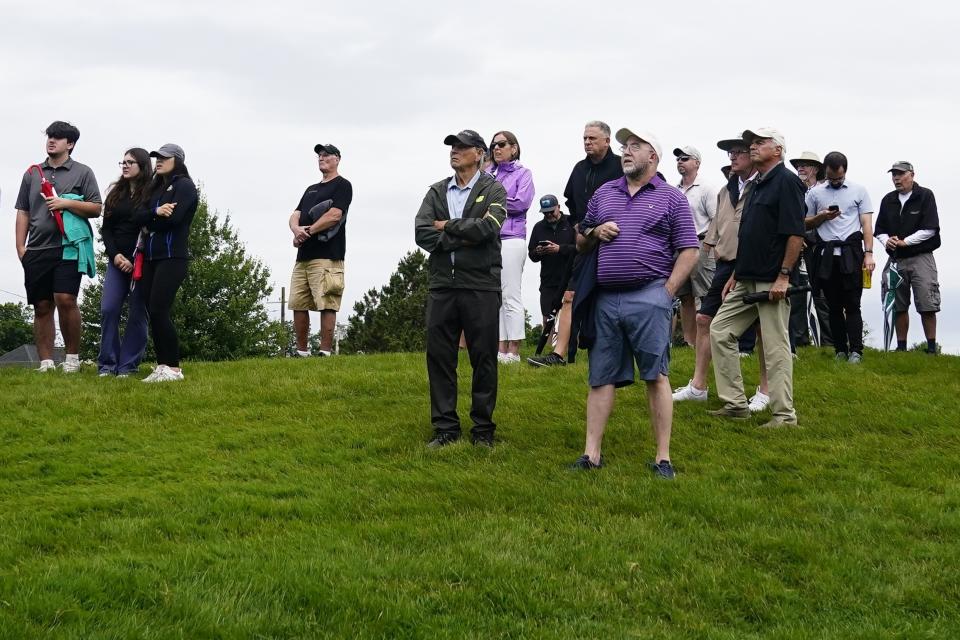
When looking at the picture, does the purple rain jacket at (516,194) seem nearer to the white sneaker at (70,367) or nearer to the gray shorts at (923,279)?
the white sneaker at (70,367)

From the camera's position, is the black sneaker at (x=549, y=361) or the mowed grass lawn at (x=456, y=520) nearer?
the mowed grass lawn at (x=456, y=520)

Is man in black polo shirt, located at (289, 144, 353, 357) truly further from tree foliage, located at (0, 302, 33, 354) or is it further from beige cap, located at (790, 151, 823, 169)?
tree foliage, located at (0, 302, 33, 354)

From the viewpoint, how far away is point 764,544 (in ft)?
20.0

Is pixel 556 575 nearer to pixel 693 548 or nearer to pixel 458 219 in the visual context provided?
pixel 693 548

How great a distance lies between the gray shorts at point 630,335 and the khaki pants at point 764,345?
1.94 m

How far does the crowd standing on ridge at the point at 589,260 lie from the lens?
770cm

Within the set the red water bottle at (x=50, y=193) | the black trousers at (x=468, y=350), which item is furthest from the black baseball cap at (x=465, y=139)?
the red water bottle at (x=50, y=193)

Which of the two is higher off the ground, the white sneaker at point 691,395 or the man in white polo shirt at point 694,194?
the man in white polo shirt at point 694,194

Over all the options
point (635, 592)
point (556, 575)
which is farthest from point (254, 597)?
point (635, 592)

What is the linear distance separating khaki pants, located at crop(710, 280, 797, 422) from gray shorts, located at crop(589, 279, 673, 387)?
1.94 m

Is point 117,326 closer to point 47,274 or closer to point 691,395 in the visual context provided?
point 47,274

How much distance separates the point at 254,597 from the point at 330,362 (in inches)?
285

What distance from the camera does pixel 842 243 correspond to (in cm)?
1209

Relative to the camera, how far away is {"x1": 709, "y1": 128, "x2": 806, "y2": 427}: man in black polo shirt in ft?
29.5
